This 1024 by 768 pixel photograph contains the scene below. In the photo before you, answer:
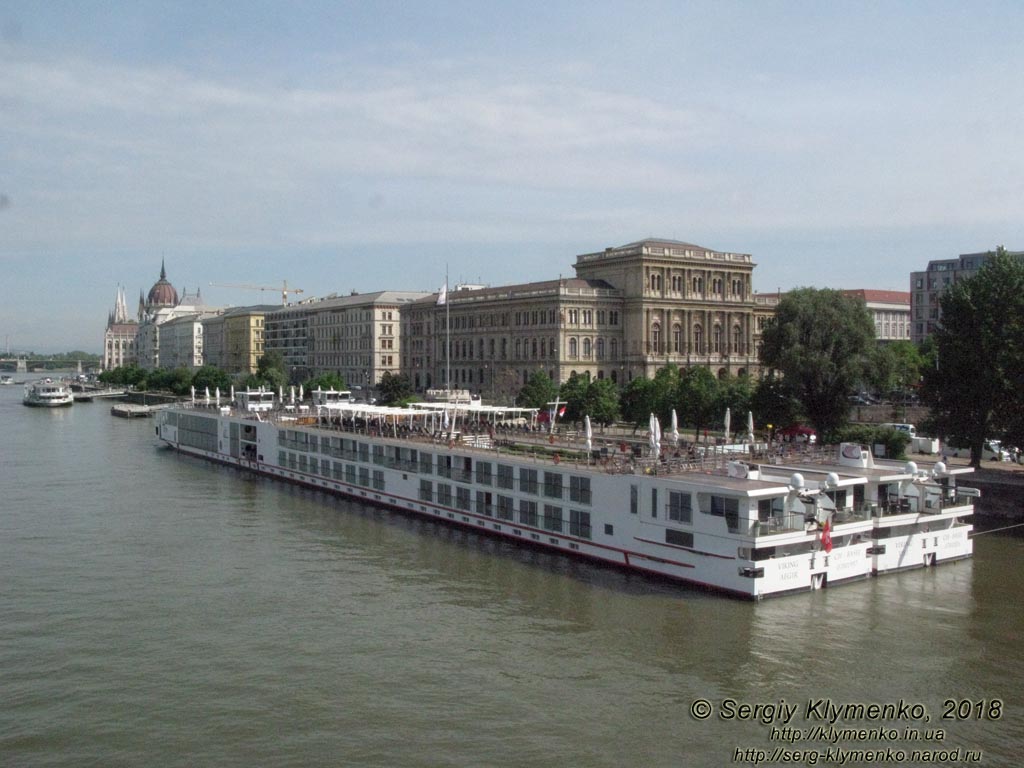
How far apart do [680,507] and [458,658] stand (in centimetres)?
967

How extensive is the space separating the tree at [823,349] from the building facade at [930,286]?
232ft

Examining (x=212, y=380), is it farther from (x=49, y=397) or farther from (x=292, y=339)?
(x=292, y=339)

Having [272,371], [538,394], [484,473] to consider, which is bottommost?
[484,473]

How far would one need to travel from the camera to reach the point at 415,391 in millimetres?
125188

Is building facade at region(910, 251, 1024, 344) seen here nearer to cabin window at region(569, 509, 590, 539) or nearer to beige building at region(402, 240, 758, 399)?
beige building at region(402, 240, 758, 399)

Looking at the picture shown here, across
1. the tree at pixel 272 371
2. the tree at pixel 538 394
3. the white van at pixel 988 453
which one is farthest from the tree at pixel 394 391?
Answer: the white van at pixel 988 453

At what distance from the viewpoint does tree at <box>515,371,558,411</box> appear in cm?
7806

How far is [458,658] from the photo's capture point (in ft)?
81.3

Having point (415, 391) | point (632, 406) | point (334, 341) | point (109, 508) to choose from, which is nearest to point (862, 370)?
point (632, 406)

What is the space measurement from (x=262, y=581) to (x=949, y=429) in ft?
112

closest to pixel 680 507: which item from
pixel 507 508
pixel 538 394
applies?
pixel 507 508

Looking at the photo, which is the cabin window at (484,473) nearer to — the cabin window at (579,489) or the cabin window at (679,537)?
the cabin window at (579,489)

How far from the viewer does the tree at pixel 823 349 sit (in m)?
55.5

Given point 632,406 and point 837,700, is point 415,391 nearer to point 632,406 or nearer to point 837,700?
point 632,406
